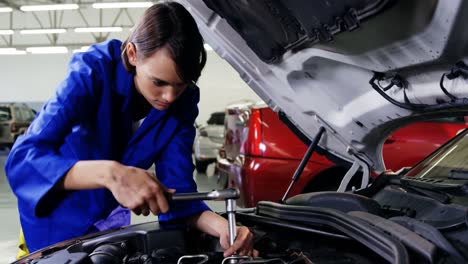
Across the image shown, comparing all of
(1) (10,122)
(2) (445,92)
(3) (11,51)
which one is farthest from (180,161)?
(3) (11,51)

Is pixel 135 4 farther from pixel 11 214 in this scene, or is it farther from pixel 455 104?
pixel 455 104

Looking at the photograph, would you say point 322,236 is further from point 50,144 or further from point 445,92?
point 50,144

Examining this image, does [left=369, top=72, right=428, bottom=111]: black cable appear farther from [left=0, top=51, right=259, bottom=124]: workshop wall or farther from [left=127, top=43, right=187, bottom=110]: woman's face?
[left=0, top=51, right=259, bottom=124]: workshop wall

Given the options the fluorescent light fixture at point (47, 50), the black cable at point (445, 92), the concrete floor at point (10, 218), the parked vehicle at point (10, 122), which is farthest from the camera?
the fluorescent light fixture at point (47, 50)

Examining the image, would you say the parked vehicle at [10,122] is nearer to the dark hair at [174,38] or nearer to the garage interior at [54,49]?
the garage interior at [54,49]

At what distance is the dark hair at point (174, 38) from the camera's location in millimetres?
1207

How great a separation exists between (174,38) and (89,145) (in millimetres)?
421

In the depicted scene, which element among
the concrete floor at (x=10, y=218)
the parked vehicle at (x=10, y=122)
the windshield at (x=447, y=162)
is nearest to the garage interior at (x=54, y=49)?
the parked vehicle at (x=10, y=122)

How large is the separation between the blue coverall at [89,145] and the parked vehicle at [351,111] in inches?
3.8

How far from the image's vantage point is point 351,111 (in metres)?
1.86

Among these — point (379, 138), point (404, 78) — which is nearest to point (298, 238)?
point (404, 78)

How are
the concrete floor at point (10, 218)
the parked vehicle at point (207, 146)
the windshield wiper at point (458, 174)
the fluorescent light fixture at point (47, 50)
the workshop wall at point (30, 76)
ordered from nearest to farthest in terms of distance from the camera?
the windshield wiper at point (458, 174), the concrete floor at point (10, 218), the parked vehicle at point (207, 146), the fluorescent light fixture at point (47, 50), the workshop wall at point (30, 76)

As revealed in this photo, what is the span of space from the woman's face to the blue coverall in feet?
0.34

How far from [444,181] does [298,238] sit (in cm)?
51
